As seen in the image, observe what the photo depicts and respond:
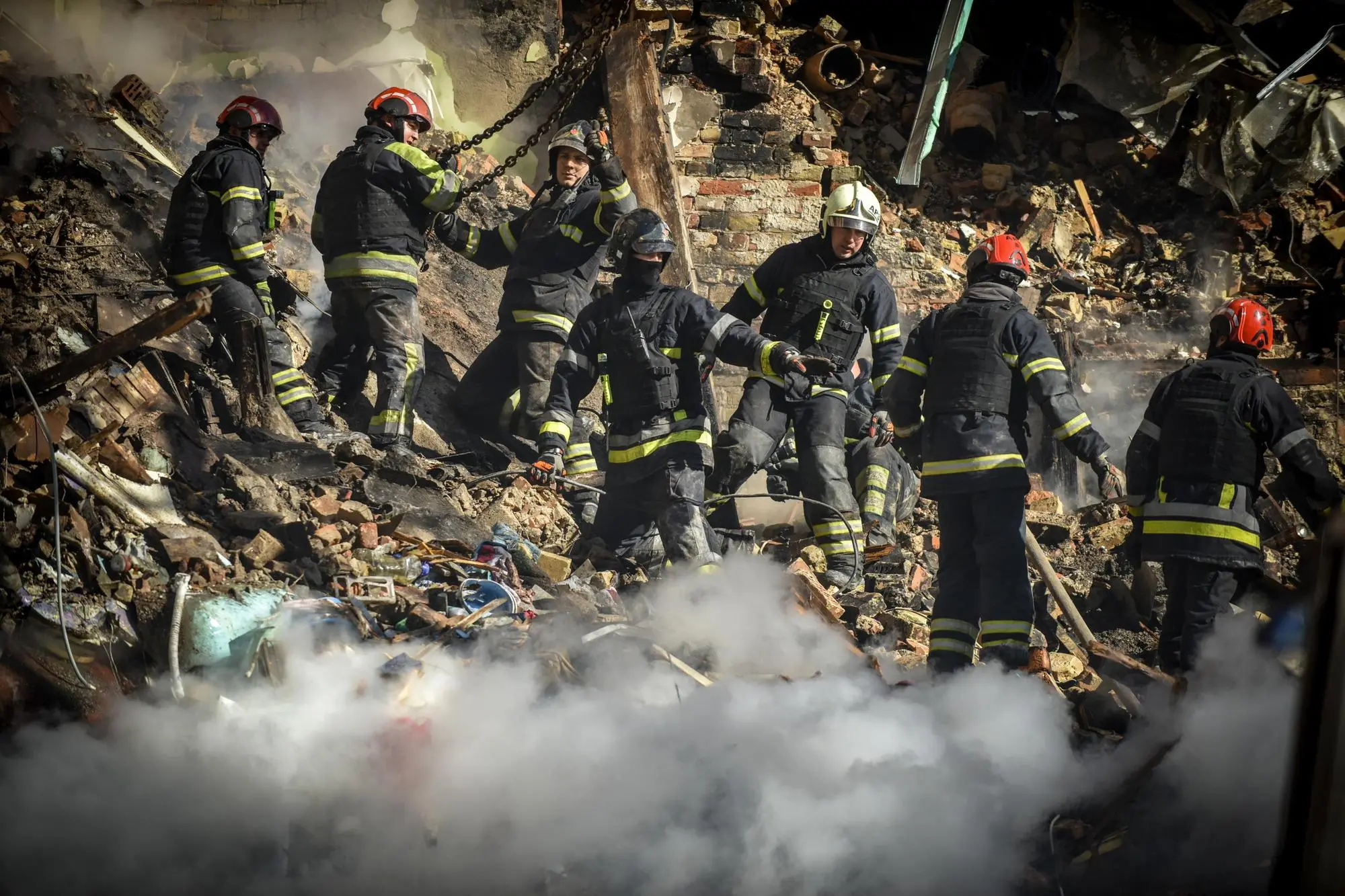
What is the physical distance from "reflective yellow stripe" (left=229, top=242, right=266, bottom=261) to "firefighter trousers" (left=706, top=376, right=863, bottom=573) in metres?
2.82

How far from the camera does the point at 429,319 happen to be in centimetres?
794

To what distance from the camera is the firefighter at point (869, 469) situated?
656cm

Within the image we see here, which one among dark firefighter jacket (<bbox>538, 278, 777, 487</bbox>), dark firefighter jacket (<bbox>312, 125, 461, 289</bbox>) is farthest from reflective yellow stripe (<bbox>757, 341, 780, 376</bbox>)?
dark firefighter jacket (<bbox>312, 125, 461, 289</bbox>)

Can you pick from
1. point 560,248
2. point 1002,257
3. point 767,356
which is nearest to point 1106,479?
point 1002,257

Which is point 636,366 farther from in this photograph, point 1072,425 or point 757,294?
point 1072,425

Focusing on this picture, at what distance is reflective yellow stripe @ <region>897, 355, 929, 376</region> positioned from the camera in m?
5.55

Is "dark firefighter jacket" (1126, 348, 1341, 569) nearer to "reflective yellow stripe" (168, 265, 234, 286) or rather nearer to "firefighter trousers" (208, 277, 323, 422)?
"firefighter trousers" (208, 277, 323, 422)

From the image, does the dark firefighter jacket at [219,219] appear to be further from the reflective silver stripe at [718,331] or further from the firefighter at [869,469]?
the firefighter at [869,469]

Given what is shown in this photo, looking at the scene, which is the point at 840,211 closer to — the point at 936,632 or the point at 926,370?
the point at 926,370

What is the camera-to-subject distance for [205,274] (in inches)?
254

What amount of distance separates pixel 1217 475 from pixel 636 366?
112 inches

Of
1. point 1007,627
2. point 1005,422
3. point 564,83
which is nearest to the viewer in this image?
point 1007,627

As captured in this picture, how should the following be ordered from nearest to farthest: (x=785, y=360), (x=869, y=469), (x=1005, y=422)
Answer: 1. (x=1005, y=422)
2. (x=785, y=360)
3. (x=869, y=469)

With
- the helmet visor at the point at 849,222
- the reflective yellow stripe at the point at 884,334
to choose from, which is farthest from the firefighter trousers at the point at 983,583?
the helmet visor at the point at 849,222
